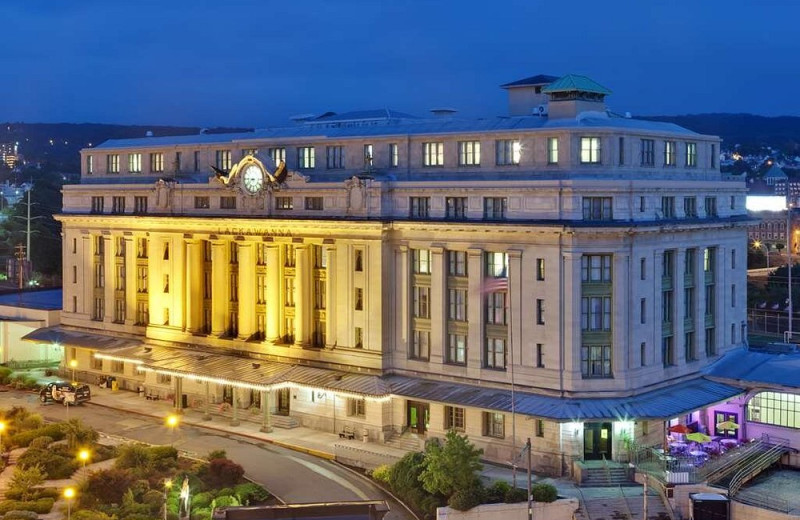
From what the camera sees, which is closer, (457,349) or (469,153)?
(457,349)

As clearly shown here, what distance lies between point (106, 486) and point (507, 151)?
33.4 meters

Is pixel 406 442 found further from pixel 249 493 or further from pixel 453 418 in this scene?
pixel 249 493

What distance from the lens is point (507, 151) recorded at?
72750 millimetres

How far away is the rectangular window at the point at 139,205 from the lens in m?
94.4

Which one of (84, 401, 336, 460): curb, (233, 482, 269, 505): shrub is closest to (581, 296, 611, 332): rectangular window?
(84, 401, 336, 460): curb

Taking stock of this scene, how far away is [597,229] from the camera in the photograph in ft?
218

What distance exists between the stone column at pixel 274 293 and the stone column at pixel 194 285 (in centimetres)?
907

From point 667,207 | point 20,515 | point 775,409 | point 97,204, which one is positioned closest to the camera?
point 20,515

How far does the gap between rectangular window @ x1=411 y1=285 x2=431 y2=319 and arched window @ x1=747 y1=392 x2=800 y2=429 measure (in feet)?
73.9

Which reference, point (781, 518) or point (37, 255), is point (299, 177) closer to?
point (781, 518)

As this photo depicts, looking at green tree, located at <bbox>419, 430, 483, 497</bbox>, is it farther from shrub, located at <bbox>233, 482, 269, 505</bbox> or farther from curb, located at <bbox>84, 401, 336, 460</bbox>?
curb, located at <bbox>84, 401, 336, 460</bbox>

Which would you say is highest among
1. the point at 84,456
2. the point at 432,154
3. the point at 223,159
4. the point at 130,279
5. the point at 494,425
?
the point at 223,159

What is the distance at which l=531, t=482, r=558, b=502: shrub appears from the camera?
59.1 metres

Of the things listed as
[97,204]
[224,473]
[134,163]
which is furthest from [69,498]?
[134,163]
